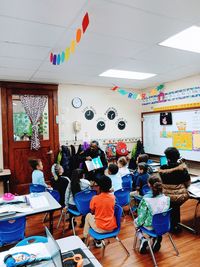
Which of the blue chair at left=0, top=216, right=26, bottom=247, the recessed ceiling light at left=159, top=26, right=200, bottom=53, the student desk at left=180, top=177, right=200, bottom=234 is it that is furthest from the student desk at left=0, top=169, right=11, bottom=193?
the recessed ceiling light at left=159, top=26, right=200, bottom=53

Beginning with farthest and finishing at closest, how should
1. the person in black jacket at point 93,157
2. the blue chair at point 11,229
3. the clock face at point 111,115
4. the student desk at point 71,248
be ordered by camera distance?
the clock face at point 111,115 < the person in black jacket at point 93,157 < the blue chair at point 11,229 < the student desk at point 71,248

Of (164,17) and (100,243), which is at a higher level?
(164,17)

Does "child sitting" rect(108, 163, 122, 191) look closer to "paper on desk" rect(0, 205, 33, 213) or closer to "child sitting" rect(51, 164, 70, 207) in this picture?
"child sitting" rect(51, 164, 70, 207)

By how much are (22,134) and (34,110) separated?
638 millimetres

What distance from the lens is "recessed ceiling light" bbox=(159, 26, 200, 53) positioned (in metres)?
2.56

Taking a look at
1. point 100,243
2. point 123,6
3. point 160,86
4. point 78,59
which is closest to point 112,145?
point 160,86

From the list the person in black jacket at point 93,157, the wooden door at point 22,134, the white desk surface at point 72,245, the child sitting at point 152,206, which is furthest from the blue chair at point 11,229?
the wooden door at point 22,134

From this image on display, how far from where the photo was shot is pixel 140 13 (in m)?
2.09

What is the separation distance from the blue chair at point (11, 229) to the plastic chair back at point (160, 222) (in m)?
1.38

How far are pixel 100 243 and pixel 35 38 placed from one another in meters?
2.69

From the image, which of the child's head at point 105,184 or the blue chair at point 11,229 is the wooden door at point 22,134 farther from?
the child's head at point 105,184

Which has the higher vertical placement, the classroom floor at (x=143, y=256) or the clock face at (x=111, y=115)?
the clock face at (x=111, y=115)

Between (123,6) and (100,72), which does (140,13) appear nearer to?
(123,6)

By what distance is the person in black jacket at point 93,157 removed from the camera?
15.8 feet
